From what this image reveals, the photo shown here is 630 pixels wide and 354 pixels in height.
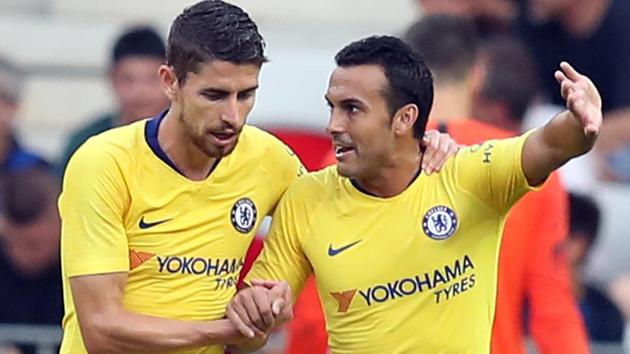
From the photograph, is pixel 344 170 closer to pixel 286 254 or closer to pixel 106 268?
pixel 286 254

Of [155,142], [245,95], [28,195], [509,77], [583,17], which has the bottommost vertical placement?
[28,195]

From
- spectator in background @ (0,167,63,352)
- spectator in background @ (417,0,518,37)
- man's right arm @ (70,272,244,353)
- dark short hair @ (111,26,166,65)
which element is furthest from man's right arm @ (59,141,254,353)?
spectator in background @ (417,0,518,37)

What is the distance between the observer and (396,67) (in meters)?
5.62

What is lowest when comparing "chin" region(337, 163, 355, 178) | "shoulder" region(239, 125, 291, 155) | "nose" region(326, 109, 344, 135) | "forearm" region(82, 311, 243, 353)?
"forearm" region(82, 311, 243, 353)

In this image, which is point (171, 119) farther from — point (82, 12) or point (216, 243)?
point (82, 12)

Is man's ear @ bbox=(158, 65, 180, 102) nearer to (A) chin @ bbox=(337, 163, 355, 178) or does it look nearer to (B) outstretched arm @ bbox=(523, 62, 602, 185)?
(A) chin @ bbox=(337, 163, 355, 178)

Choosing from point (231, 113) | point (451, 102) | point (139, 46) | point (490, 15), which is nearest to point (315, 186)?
point (231, 113)

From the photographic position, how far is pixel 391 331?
5613 millimetres

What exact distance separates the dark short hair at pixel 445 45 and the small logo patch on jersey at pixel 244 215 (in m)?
1.41

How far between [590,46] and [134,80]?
98.5 inches

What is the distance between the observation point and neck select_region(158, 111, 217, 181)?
570cm

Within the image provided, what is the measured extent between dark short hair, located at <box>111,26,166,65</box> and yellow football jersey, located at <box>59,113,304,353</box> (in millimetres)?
3585

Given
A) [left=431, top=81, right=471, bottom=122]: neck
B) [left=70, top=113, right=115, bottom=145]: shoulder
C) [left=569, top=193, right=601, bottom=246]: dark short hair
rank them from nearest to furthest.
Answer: [left=431, top=81, right=471, bottom=122]: neck
[left=569, top=193, right=601, bottom=246]: dark short hair
[left=70, top=113, right=115, bottom=145]: shoulder

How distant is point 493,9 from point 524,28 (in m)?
0.23
